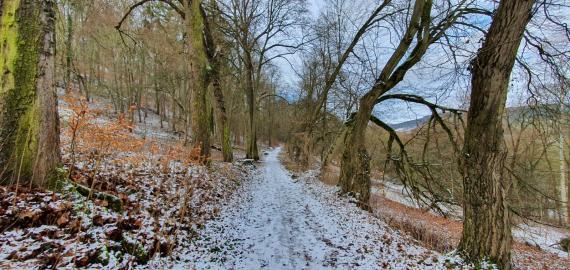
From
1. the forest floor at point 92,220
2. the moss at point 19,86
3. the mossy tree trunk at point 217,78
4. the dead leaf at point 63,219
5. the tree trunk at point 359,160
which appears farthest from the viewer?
the mossy tree trunk at point 217,78

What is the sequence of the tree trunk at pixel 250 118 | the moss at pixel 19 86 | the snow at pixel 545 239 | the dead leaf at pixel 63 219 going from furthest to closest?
the tree trunk at pixel 250 118 → the snow at pixel 545 239 → the moss at pixel 19 86 → the dead leaf at pixel 63 219

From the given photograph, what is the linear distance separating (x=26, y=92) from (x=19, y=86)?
98 mm

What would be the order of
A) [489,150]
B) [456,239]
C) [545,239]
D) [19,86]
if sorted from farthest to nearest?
[545,239], [456,239], [489,150], [19,86]

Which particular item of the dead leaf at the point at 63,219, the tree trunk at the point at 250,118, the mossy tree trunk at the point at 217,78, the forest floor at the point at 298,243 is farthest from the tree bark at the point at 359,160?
the tree trunk at the point at 250,118

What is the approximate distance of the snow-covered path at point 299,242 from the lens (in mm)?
4121

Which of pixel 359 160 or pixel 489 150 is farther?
pixel 359 160

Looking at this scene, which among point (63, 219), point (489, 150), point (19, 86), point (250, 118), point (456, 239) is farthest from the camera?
point (250, 118)

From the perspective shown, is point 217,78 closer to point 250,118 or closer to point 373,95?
point 373,95

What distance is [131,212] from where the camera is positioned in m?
4.08

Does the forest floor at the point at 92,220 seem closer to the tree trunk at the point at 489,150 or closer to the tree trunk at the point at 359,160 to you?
the tree trunk at the point at 489,150

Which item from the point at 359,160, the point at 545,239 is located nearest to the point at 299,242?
the point at 359,160

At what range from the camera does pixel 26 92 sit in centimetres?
357

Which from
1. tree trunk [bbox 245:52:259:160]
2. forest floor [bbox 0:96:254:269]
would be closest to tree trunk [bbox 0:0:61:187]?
forest floor [bbox 0:96:254:269]

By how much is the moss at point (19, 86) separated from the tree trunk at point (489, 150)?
6.12 metres
